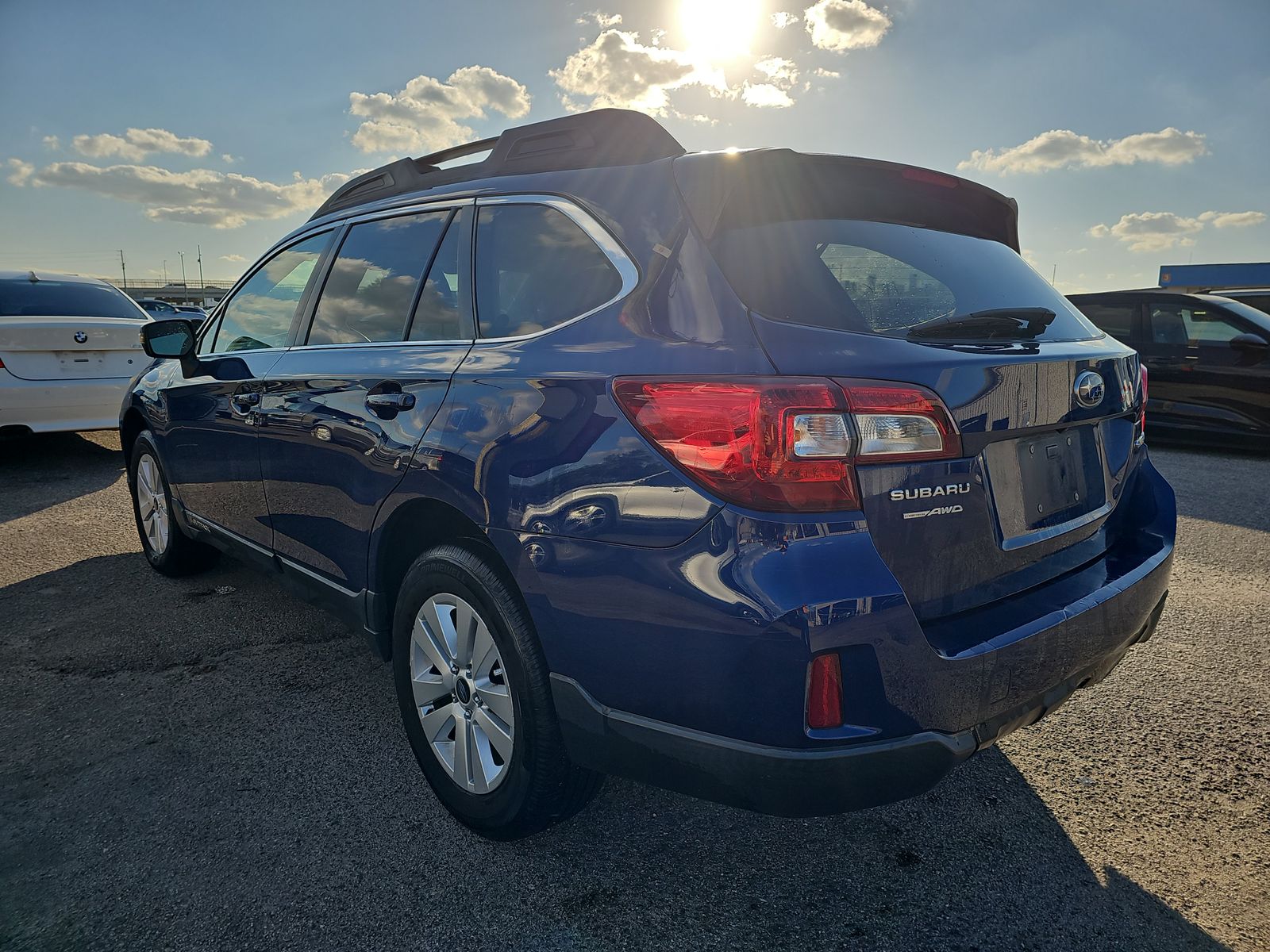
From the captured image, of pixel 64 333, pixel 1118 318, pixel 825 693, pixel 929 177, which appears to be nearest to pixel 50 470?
pixel 64 333

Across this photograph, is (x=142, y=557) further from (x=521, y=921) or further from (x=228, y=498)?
(x=521, y=921)

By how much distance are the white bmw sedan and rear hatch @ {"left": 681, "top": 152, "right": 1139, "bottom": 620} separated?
660 cm

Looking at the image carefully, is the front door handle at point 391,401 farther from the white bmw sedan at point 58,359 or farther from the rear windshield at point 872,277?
the white bmw sedan at point 58,359

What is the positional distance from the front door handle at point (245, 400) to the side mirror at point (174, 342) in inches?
23.8

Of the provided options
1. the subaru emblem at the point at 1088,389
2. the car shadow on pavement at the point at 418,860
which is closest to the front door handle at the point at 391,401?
the car shadow on pavement at the point at 418,860

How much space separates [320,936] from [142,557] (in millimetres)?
3797

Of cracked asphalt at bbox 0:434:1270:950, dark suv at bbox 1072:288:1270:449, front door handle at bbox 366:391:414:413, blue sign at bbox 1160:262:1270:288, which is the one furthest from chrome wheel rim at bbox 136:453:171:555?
blue sign at bbox 1160:262:1270:288

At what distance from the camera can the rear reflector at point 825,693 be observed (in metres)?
1.59

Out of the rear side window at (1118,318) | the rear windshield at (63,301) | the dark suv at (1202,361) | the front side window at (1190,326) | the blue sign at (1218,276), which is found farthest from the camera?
the blue sign at (1218,276)

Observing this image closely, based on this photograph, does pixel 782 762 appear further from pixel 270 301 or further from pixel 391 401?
pixel 270 301

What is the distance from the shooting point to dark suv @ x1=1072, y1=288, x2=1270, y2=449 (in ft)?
26.1

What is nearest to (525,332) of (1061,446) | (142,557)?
(1061,446)

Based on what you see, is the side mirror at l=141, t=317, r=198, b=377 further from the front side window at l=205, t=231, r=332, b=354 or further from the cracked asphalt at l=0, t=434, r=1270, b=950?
the cracked asphalt at l=0, t=434, r=1270, b=950

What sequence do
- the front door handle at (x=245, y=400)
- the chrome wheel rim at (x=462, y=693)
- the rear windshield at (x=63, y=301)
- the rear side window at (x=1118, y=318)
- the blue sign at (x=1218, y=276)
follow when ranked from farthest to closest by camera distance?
the blue sign at (x=1218, y=276) < the rear side window at (x=1118, y=318) < the rear windshield at (x=63, y=301) < the front door handle at (x=245, y=400) < the chrome wheel rim at (x=462, y=693)
